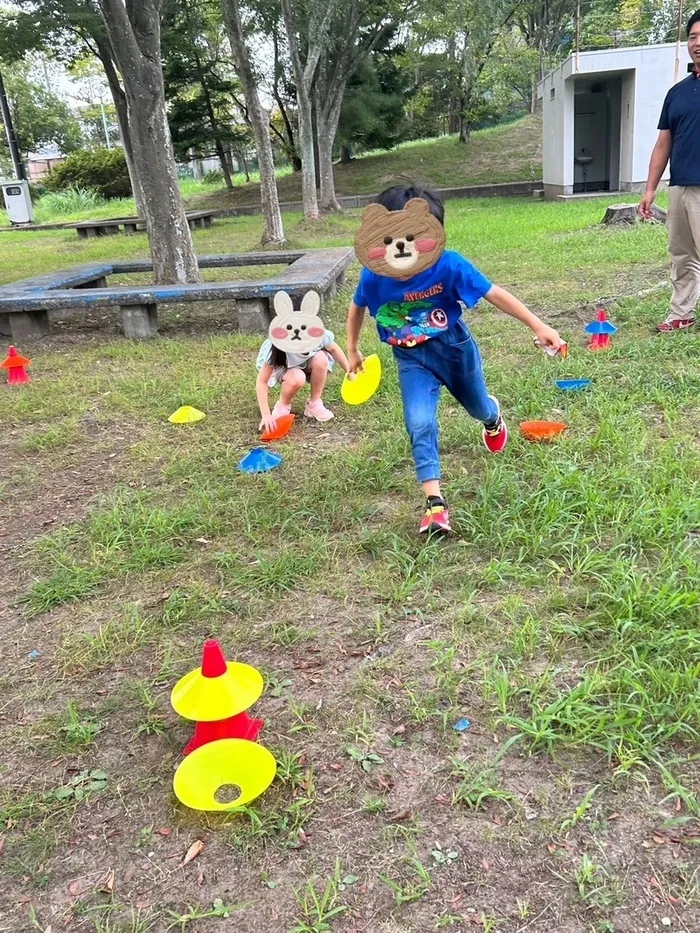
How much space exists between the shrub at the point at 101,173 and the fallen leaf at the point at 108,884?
28218mm

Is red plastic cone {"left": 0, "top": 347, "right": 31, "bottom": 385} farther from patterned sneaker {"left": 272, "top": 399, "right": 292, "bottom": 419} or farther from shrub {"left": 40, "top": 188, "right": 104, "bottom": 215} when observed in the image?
shrub {"left": 40, "top": 188, "right": 104, "bottom": 215}

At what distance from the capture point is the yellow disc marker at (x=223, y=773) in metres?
1.62

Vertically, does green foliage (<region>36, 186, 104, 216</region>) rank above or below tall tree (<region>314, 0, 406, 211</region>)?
below

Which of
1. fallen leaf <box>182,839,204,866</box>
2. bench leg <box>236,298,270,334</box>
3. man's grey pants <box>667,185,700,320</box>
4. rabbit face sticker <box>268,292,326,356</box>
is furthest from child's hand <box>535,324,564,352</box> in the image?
bench leg <box>236,298,270,334</box>

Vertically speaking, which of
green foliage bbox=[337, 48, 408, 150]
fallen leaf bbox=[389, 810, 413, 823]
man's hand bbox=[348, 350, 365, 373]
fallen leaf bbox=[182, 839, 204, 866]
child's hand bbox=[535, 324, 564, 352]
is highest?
green foliage bbox=[337, 48, 408, 150]

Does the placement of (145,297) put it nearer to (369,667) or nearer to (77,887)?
(369,667)

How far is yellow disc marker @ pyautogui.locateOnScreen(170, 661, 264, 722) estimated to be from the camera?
1695 millimetres

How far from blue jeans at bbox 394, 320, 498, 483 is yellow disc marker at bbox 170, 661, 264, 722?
1185 millimetres

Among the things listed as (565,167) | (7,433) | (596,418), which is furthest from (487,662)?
(565,167)

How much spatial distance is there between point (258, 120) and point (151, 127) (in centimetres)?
523

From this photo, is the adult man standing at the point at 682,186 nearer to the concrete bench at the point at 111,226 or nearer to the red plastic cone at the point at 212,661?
the red plastic cone at the point at 212,661

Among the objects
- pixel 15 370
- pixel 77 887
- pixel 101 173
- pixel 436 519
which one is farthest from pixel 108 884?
pixel 101 173

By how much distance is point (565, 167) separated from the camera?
57.6ft

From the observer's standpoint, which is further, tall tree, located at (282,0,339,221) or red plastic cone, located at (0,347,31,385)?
tall tree, located at (282,0,339,221)
